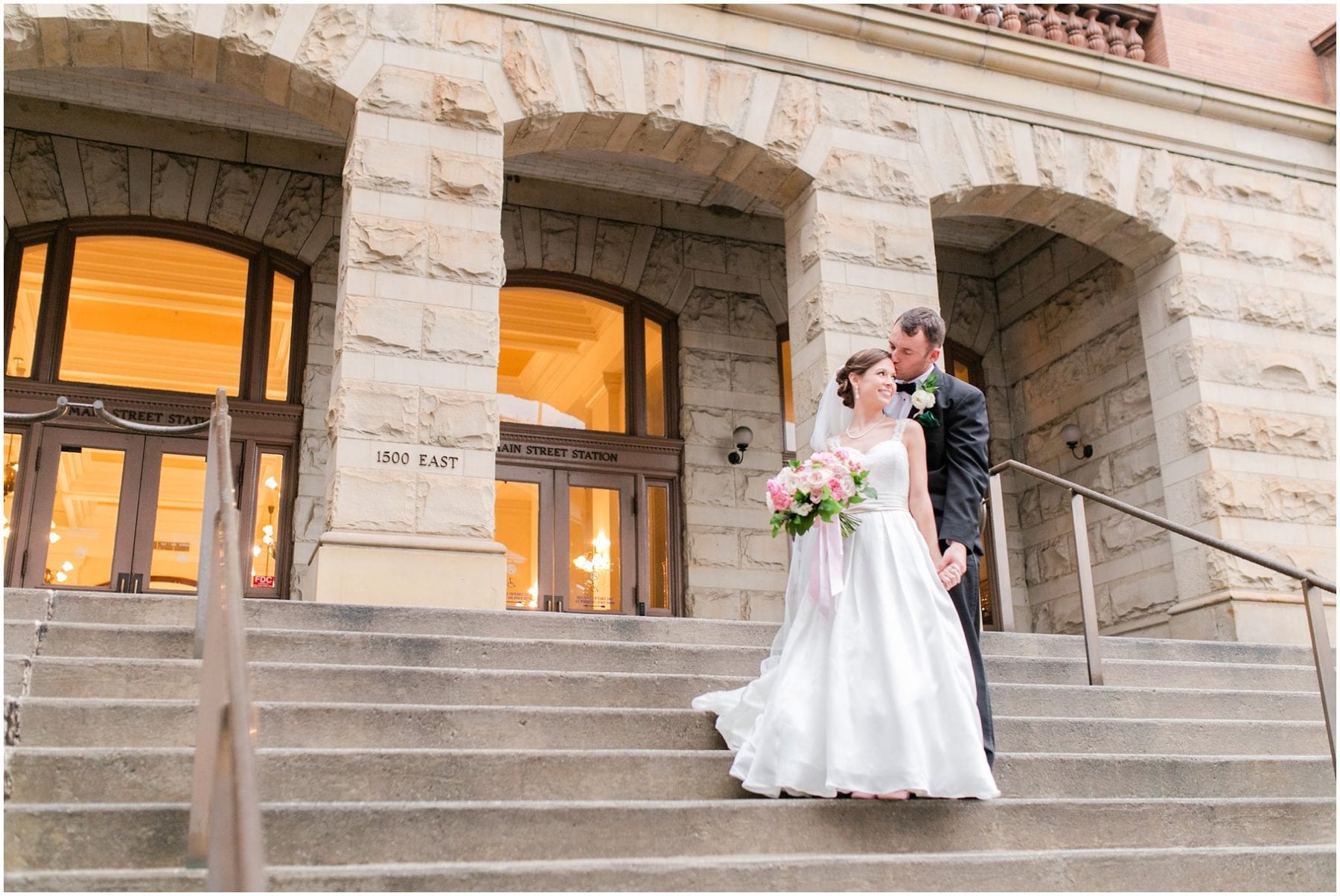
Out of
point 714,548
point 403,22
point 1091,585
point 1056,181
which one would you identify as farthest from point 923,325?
point 714,548

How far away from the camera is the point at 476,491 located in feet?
28.2

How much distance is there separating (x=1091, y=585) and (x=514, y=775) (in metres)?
4.38

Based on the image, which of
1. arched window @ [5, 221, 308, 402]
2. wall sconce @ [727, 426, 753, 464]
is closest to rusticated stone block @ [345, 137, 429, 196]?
arched window @ [5, 221, 308, 402]

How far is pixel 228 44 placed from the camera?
9.10 meters

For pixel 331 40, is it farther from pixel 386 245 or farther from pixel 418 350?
pixel 418 350

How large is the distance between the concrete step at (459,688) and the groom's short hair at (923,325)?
6.06 ft

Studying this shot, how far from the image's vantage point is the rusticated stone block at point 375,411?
8469 mm

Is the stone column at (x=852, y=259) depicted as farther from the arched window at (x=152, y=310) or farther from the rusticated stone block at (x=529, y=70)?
the arched window at (x=152, y=310)

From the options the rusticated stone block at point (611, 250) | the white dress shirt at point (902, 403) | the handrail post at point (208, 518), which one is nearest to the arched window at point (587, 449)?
the rusticated stone block at point (611, 250)

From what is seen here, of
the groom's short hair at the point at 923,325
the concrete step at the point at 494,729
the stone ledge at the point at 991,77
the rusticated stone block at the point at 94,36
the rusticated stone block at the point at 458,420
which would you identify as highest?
the stone ledge at the point at 991,77

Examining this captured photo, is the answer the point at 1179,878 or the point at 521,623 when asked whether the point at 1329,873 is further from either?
the point at 521,623

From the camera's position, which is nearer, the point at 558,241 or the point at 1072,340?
the point at 558,241

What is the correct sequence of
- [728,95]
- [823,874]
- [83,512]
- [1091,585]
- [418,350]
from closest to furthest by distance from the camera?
[823,874], [1091,585], [418,350], [728,95], [83,512]

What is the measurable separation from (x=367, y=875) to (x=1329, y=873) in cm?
346
